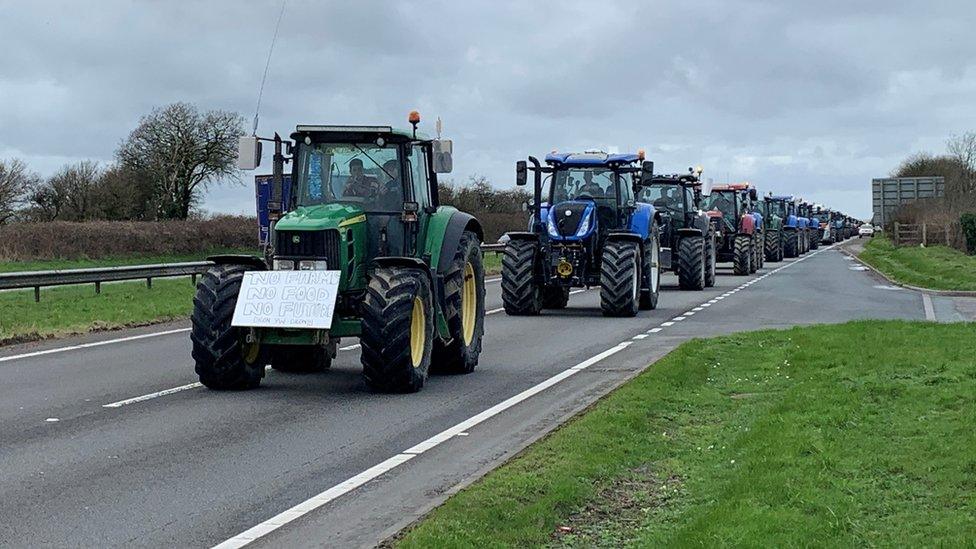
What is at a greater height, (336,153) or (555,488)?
(336,153)

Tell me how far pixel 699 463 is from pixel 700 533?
8.30 ft

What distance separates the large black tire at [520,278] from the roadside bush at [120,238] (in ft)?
73.9

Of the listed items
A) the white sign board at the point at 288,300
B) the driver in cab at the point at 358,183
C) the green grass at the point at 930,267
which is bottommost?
the green grass at the point at 930,267

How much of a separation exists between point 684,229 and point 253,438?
24.9 metres

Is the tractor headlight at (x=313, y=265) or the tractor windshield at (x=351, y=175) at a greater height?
the tractor windshield at (x=351, y=175)

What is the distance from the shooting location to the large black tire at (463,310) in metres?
15.3

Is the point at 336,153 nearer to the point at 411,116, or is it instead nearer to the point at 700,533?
the point at 411,116

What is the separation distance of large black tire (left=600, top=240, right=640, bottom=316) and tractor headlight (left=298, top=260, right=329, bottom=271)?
1141 cm

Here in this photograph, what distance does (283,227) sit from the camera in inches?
547

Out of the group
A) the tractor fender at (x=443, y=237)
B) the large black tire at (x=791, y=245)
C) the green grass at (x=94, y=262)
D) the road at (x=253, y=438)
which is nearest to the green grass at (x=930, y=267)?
the large black tire at (x=791, y=245)

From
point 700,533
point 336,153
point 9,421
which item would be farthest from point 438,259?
point 700,533

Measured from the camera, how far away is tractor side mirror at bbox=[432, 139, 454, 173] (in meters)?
15.4

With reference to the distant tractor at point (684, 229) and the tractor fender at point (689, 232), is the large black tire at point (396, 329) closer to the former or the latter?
the distant tractor at point (684, 229)

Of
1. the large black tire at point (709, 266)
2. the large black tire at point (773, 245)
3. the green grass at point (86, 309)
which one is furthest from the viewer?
the large black tire at point (773, 245)
